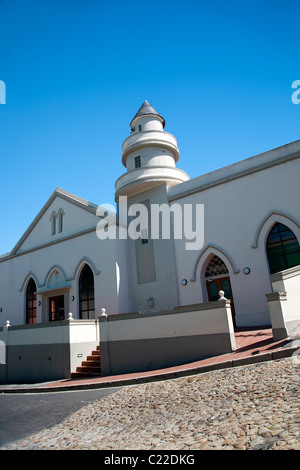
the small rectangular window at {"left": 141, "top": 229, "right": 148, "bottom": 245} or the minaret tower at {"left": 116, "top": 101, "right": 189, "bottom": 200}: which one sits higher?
the minaret tower at {"left": 116, "top": 101, "right": 189, "bottom": 200}

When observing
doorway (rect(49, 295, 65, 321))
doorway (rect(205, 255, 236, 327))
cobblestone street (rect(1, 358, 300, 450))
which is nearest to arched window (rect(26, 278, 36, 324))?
doorway (rect(49, 295, 65, 321))

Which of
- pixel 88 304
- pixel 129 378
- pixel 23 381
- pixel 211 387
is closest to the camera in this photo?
pixel 211 387

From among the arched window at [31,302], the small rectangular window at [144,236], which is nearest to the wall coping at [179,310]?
the small rectangular window at [144,236]

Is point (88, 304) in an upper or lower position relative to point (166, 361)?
upper

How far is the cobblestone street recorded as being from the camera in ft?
13.1

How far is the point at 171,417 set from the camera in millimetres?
5492

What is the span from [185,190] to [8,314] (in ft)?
48.3

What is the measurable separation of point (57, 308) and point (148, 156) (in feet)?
34.6

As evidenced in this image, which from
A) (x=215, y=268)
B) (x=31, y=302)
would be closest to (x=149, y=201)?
(x=215, y=268)

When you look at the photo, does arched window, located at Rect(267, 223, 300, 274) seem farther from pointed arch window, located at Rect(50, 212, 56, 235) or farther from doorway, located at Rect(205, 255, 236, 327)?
pointed arch window, located at Rect(50, 212, 56, 235)

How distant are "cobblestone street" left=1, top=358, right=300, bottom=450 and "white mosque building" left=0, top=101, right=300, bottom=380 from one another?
14.2 feet

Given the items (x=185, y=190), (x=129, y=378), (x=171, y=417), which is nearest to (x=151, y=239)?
(x=185, y=190)

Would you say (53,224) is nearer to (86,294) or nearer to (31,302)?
(31,302)

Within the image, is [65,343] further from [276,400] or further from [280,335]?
[276,400]
